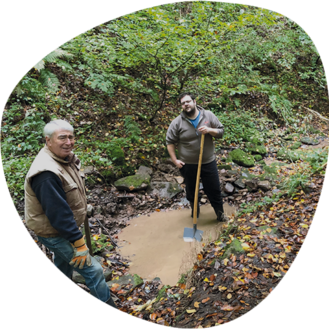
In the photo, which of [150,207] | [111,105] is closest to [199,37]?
[111,105]

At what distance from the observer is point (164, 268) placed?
305cm

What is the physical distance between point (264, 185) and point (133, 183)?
290cm

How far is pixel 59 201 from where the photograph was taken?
72.1 inches

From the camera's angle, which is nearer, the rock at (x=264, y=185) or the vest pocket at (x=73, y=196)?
the vest pocket at (x=73, y=196)

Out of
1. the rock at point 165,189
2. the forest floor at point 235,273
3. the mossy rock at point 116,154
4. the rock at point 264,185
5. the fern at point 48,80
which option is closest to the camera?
the forest floor at point 235,273

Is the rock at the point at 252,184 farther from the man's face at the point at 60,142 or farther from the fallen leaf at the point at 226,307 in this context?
the man's face at the point at 60,142

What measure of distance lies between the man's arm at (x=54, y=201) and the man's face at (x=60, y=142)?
0.80ft

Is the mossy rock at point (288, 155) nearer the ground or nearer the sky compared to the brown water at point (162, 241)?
nearer the sky

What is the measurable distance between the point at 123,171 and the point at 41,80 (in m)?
2.82

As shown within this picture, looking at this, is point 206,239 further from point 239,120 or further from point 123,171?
point 239,120

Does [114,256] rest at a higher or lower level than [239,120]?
lower

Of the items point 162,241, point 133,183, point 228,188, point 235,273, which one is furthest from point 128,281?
point 228,188

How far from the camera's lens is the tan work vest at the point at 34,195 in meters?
1.85

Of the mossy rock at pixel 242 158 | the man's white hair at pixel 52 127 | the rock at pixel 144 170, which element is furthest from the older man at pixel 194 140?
the man's white hair at pixel 52 127
